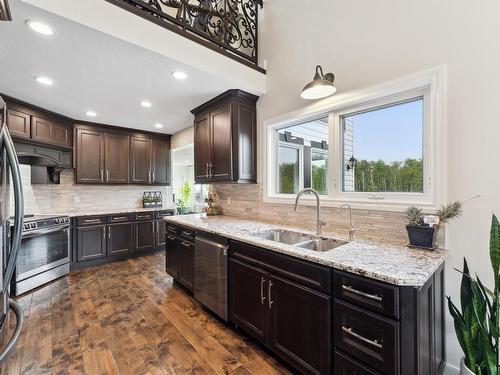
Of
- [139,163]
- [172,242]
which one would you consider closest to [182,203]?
[139,163]

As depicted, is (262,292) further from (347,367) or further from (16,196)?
(16,196)

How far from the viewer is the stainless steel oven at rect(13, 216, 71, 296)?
9.96 feet

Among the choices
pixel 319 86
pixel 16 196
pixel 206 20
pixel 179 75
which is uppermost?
pixel 206 20

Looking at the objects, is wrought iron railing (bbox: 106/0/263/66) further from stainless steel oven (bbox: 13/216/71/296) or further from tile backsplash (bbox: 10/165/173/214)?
tile backsplash (bbox: 10/165/173/214)

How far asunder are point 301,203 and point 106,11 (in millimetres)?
2390

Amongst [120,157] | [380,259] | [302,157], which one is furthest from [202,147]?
[380,259]

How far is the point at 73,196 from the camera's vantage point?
4379 mm

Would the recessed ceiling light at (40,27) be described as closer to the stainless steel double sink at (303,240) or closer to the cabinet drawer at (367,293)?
the stainless steel double sink at (303,240)

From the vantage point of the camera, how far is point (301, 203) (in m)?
2.64

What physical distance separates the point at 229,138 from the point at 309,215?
4.45 ft

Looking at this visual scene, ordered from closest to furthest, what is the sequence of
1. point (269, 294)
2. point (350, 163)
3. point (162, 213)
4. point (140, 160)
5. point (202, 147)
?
point (269, 294)
point (350, 163)
point (202, 147)
point (162, 213)
point (140, 160)

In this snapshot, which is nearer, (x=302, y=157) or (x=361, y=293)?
(x=361, y=293)

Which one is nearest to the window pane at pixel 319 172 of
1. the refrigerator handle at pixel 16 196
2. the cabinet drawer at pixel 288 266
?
the cabinet drawer at pixel 288 266

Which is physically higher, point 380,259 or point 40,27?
point 40,27
